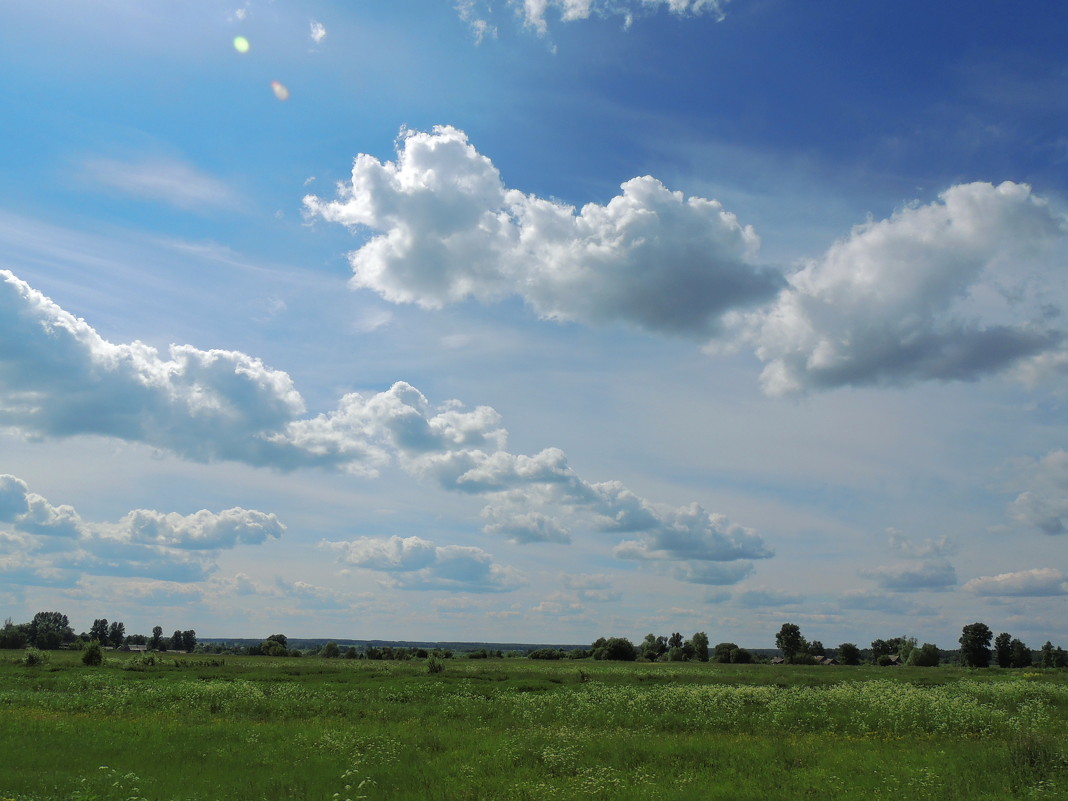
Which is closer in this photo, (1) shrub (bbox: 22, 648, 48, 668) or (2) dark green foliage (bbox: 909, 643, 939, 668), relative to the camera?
(1) shrub (bbox: 22, 648, 48, 668)

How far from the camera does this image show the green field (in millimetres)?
22469

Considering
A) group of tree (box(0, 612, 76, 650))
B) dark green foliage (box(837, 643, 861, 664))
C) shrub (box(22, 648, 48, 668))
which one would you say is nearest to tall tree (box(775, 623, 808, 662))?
dark green foliage (box(837, 643, 861, 664))

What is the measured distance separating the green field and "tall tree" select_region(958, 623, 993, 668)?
118020 mm

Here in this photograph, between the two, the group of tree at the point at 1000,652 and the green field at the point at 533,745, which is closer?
the green field at the point at 533,745

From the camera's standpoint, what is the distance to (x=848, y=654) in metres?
167

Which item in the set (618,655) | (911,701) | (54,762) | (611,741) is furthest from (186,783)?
(618,655)

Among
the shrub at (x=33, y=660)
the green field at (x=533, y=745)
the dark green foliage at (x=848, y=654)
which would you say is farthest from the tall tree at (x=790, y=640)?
the shrub at (x=33, y=660)

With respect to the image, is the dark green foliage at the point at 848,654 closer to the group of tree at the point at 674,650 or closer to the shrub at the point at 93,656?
the group of tree at the point at 674,650

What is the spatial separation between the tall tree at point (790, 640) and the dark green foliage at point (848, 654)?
29.6ft

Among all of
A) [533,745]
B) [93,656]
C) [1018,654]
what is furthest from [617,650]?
[533,745]

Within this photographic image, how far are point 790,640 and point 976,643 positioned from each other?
1588 inches

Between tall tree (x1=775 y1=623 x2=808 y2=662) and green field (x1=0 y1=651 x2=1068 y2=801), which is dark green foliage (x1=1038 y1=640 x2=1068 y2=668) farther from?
green field (x1=0 y1=651 x2=1068 y2=801)

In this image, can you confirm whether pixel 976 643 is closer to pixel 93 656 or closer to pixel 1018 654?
pixel 1018 654

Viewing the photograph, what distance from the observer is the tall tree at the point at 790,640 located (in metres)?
173
